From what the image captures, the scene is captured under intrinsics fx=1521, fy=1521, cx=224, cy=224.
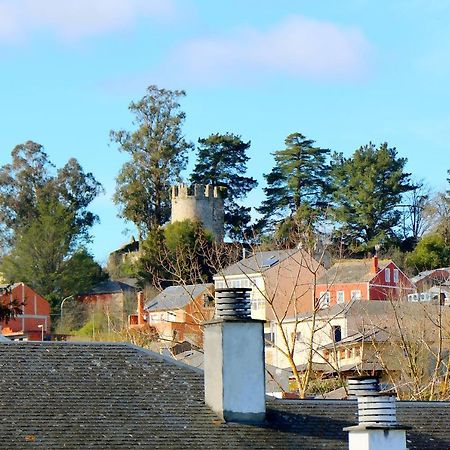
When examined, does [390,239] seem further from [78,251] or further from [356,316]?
[356,316]

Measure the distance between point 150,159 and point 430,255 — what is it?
20081 mm

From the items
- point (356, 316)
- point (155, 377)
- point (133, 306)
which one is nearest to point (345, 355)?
point (356, 316)

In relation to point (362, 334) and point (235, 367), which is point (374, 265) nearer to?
point (362, 334)

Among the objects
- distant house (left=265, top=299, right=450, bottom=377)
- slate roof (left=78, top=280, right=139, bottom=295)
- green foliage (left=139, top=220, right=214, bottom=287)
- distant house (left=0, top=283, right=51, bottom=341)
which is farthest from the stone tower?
distant house (left=265, top=299, right=450, bottom=377)

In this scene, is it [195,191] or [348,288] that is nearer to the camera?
[348,288]

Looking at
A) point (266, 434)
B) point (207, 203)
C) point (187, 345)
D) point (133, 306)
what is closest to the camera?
point (266, 434)

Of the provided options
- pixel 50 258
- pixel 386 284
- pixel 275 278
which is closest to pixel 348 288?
pixel 386 284

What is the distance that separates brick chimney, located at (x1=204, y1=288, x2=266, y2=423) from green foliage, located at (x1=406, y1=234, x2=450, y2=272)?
3256 inches

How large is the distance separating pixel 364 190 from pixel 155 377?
8504 centimetres

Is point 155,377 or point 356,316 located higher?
point 356,316

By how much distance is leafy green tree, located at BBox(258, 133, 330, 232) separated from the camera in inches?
4215

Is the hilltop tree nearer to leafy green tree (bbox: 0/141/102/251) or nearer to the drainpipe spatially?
leafy green tree (bbox: 0/141/102/251)

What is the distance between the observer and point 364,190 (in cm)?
10488

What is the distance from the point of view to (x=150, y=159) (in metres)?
104
